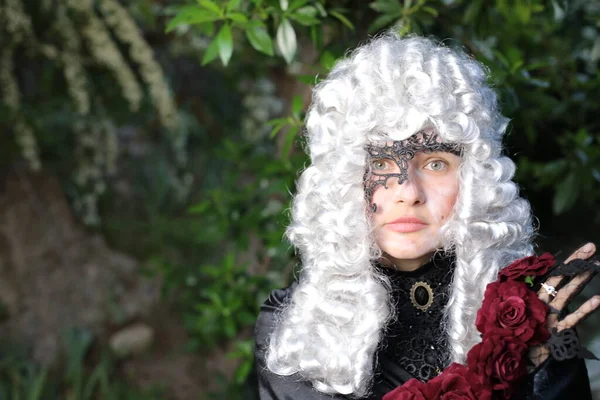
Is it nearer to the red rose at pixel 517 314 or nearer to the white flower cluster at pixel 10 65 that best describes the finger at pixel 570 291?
the red rose at pixel 517 314

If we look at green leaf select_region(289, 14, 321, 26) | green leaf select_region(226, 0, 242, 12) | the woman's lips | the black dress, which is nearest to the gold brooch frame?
the black dress

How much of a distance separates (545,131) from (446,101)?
50.1 inches

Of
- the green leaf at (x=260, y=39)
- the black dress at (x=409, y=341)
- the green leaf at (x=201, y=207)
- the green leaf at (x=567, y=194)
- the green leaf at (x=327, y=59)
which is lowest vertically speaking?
the green leaf at (x=201, y=207)

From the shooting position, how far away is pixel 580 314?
142 centimetres

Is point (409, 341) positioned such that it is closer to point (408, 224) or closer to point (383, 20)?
point (408, 224)

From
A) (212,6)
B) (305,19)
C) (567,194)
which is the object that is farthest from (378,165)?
(567,194)

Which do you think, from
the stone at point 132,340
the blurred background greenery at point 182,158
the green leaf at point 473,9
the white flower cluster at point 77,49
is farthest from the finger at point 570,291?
the stone at point 132,340

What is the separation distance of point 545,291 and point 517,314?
0.34ft

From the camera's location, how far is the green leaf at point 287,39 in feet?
6.70

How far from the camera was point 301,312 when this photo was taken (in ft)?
5.64

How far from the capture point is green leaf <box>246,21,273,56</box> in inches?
78.1

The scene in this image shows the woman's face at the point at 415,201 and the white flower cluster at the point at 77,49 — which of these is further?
the white flower cluster at the point at 77,49

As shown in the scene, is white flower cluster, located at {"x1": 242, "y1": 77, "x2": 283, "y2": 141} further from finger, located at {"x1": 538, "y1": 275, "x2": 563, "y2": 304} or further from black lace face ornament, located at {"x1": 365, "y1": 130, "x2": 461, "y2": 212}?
finger, located at {"x1": 538, "y1": 275, "x2": 563, "y2": 304}

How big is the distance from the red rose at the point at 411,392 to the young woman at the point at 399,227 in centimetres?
14
